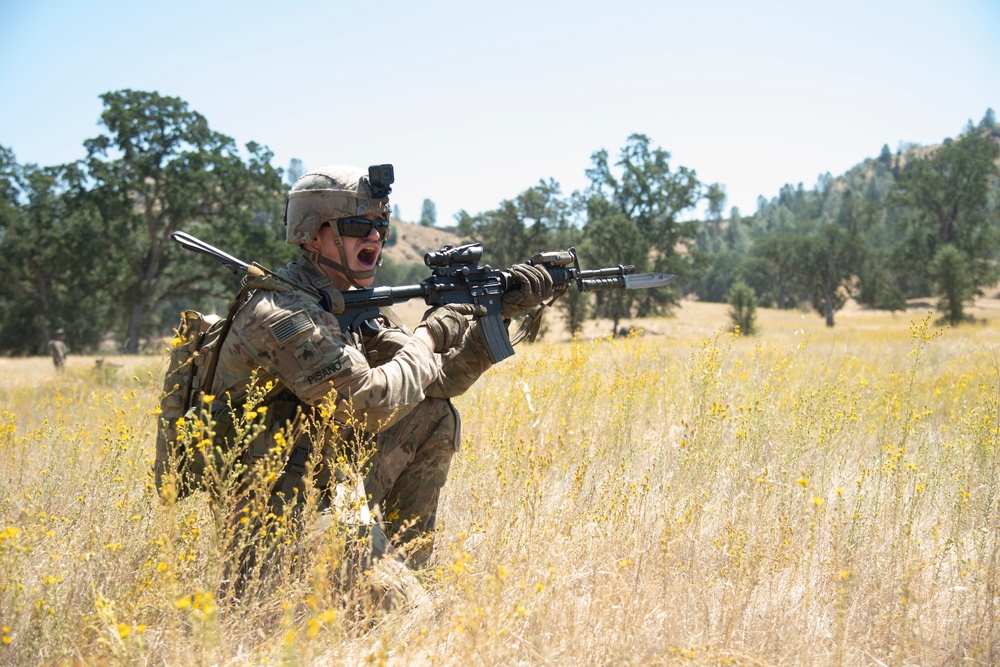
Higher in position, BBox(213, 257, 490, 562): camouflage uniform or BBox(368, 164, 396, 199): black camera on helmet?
BBox(368, 164, 396, 199): black camera on helmet

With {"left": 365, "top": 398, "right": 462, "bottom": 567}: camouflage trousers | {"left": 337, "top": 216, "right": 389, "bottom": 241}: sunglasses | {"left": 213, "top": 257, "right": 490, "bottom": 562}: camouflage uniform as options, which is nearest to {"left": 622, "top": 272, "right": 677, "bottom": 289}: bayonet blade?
{"left": 213, "top": 257, "right": 490, "bottom": 562}: camouflage uniform

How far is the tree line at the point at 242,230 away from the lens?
34750 mm

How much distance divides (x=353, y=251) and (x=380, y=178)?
0.40m

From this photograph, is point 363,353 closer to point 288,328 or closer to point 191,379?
point 288,328

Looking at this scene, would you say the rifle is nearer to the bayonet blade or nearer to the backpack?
the bayonet blade

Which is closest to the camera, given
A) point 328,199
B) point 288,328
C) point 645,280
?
point 288,328

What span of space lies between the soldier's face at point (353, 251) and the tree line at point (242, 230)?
27.6 metres

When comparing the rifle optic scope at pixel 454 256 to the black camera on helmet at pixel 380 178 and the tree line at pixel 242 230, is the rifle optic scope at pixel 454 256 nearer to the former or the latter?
the black camera on helmet at pixel 380 178

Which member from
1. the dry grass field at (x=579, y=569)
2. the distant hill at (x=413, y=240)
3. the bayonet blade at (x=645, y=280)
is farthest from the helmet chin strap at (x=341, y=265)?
the distant hill at (x=413, y=240)

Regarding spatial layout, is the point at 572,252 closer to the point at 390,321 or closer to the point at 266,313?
the point at 390,321

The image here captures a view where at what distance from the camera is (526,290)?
4008 mm

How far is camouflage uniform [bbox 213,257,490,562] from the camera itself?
290 cm

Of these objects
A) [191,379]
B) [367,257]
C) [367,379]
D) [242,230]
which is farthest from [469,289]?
[242,230]

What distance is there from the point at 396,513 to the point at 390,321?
1069mm
